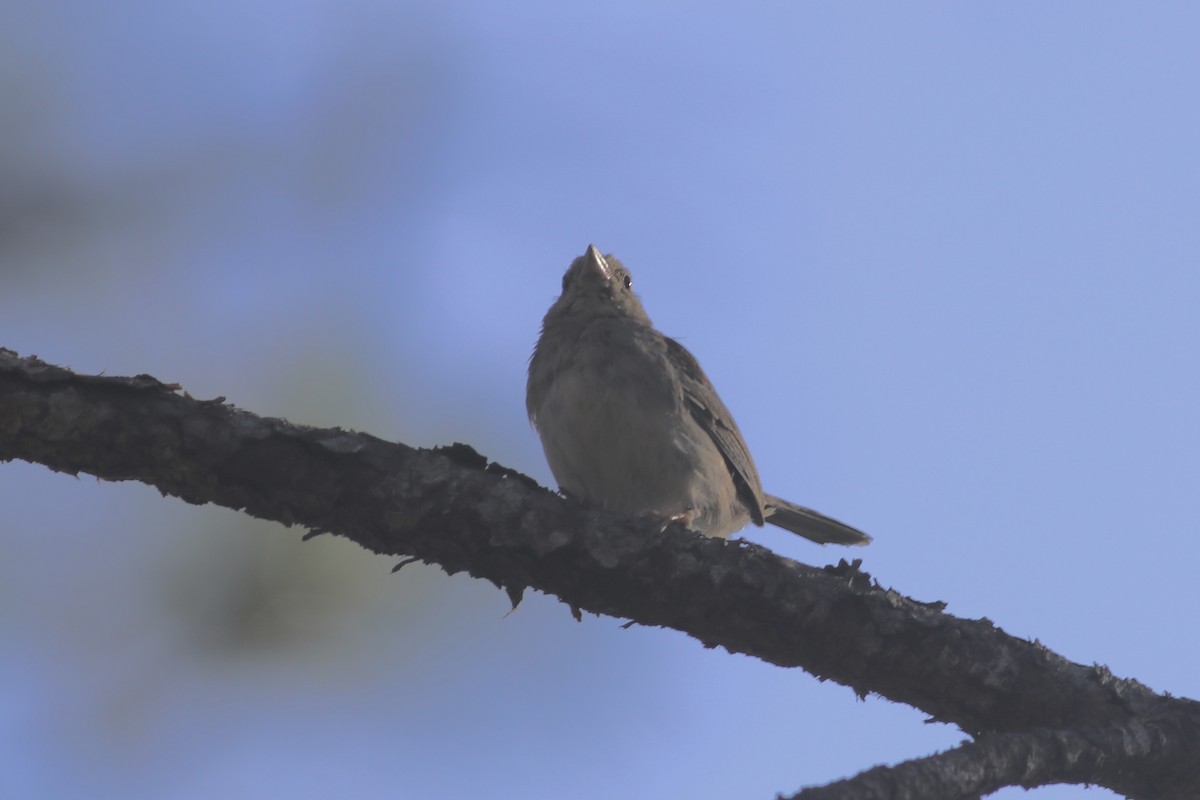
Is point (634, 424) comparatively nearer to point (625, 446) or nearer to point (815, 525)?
point (625, 446)

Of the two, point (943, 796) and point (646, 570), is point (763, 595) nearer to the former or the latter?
point (646, 570)

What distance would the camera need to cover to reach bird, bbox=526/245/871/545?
5.18m

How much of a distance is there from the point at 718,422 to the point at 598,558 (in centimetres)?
240

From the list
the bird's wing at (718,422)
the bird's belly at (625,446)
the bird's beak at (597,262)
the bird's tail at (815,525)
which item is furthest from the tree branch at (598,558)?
the bird's tail at (815,525)

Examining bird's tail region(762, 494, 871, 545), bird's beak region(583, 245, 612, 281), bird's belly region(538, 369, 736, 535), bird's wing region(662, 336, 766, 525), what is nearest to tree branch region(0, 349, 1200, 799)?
bird's belly region(538, 369, 736, 535)

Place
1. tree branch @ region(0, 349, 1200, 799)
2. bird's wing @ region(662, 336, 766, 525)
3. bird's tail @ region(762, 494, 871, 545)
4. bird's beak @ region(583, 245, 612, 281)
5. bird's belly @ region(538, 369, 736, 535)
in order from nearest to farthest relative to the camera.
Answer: tree branch @ region(0, 349, 1200, 799)
bird's belly @ region(538, 369, 736, 535)
bird's wing @ region(662, 336, 766, 525)
bird's beak @ region(583, 245, 612, 281)
bird's tail @ region(762, 494, 871, 545)

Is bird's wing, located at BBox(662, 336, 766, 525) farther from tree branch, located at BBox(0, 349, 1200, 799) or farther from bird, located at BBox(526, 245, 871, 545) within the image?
tree branch, located at BBox(0, 349, 1200, 799)

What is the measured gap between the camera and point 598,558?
3514 mm

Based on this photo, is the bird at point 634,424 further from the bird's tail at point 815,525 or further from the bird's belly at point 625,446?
the bird's tail at point 815,525

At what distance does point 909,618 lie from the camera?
3.55 m

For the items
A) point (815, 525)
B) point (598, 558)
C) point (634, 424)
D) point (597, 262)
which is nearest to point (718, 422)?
point (634, 424)

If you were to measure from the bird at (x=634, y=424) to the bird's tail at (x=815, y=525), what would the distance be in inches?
32.5

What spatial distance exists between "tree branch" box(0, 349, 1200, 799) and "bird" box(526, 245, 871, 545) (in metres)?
1.39

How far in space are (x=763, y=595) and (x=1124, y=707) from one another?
3.50ft
